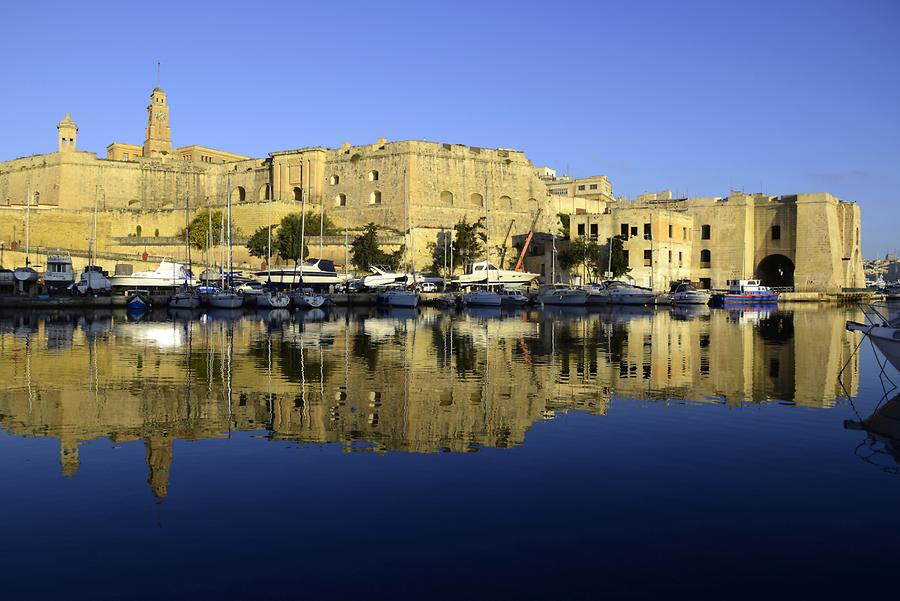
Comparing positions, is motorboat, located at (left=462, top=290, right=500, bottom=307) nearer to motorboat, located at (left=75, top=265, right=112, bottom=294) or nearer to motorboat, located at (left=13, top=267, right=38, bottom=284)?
motorboat, located at (left=75, top=265, right=112, bottom=294)

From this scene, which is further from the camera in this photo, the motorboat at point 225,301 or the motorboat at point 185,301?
the motorboat at point 225,301

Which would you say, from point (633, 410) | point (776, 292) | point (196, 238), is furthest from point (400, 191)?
point (633, 410)

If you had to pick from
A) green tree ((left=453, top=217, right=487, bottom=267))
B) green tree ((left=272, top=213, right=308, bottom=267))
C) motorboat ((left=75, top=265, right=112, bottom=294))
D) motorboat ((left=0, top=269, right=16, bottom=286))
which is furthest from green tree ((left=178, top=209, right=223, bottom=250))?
green tree ((left=453, top=217, right=487, bottom=267))

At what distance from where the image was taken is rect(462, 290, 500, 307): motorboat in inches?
1433

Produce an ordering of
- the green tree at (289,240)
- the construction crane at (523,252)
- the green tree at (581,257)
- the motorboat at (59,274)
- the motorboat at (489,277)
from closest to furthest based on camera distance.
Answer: the motorboat at (59,274), the motorboat at (489,277), the green tree at (289,240), the green tree at (581,257), the construction crane at (523,252)

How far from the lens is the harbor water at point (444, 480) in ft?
15.1

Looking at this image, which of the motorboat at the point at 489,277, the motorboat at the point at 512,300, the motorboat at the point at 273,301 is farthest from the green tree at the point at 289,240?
the motorboat at the point at 512,300

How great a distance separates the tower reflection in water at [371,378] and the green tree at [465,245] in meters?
22.5

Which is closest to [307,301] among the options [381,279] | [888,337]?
[381,279]

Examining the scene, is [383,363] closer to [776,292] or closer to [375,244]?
[375,244]

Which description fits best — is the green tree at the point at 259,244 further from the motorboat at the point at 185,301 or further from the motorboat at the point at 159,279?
the motorboat at the point at 185,301

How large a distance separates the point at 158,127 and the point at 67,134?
398 inches

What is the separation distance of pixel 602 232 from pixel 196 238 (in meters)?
23.5

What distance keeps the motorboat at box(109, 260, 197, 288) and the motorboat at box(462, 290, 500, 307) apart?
39.9ft
